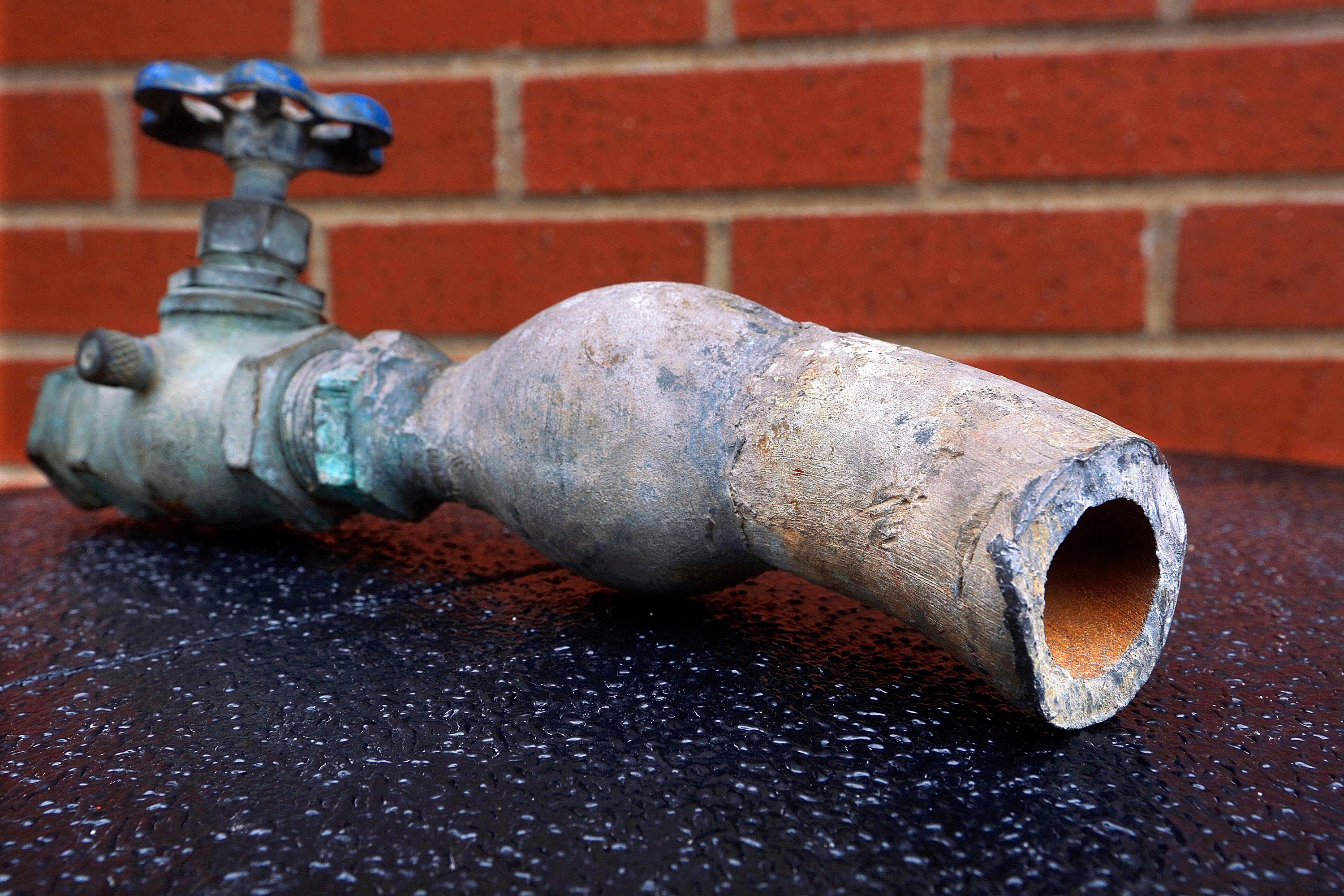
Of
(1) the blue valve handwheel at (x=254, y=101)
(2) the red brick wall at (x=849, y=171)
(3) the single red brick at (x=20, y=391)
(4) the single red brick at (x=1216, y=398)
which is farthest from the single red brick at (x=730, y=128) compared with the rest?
(3) the single red brick at (x=20, y=391)

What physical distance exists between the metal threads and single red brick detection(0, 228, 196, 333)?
2.28ft

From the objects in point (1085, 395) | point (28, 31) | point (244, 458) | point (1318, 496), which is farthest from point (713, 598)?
point (28, 31)

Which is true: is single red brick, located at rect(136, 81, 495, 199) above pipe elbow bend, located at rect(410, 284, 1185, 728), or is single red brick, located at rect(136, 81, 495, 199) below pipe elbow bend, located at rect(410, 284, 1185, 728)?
above

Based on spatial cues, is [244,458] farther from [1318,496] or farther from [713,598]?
[1318,496]

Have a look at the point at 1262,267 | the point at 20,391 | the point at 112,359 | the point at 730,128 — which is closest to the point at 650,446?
the point at 112,359

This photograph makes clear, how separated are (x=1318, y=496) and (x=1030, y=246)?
446 millimetres

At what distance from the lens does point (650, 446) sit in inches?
19.6

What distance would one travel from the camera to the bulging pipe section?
41 centimetres

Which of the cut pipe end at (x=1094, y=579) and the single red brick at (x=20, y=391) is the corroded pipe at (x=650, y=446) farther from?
the single red brick at (x=20, y=391)

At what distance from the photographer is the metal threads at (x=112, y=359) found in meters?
0.66

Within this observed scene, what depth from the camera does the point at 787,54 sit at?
120 centimetres

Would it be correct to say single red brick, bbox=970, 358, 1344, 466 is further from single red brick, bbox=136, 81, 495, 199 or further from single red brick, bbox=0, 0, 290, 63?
single red brick, bbox=0, 0, 290, 63

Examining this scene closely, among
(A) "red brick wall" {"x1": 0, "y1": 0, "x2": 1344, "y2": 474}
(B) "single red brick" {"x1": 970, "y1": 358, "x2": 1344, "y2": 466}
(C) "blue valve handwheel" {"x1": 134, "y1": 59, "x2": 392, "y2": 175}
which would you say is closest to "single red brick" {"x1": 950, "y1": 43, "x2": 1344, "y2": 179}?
(A) "red brick wall" {"x1": 0, "y1": 0, "x2": 1344, "y2": 474}

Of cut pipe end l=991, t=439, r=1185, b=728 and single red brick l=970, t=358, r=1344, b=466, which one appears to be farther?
single red brick l=970, t=358, r=1344, b=466
